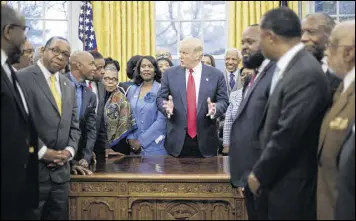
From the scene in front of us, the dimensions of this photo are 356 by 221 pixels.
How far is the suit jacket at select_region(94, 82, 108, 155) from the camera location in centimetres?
507

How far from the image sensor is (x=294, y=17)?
3.26m

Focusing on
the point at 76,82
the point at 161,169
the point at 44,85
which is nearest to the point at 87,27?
the point at 76,82

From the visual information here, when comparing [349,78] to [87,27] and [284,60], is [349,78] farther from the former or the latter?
[87,27]

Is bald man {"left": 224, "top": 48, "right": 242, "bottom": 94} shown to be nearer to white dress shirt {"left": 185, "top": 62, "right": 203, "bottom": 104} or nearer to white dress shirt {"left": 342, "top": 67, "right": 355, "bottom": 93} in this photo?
white dress shirt {"left": 185, "top": 62, "right": 203, "bottom": 104}

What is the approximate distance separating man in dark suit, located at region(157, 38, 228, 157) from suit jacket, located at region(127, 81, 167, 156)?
12 cm

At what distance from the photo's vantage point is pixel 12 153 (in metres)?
2.85

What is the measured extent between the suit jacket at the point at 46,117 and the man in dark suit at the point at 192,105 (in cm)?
150

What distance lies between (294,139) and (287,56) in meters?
0.47

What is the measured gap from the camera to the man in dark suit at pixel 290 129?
9.96 ft

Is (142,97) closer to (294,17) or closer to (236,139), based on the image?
(236,139)

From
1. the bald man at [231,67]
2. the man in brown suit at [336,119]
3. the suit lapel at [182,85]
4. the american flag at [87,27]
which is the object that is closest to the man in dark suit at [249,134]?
the man in brown suit at [336,119]

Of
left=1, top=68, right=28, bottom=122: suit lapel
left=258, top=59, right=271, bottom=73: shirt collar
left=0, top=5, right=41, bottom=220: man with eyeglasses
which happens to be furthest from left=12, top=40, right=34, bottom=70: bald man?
left=258, top=59, right=271, bottom=73: shirt collar

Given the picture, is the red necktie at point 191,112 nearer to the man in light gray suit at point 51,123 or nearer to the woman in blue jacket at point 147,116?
the woman in blue jacket at point 147,116

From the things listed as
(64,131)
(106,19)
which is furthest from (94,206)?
(106,19)
